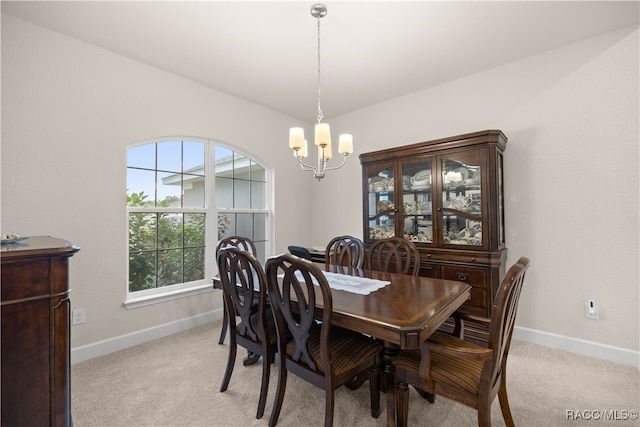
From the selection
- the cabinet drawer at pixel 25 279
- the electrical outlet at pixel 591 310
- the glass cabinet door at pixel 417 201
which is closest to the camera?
the cabinet drawer at pixel 25 279

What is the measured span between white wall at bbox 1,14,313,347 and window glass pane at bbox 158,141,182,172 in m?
0.16

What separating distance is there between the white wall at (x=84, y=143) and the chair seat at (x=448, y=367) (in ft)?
8.21

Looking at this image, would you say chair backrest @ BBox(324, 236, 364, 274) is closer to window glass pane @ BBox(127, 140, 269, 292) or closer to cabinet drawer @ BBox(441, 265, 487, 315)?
cabinet drawer @ BBox(441, 265, 487, 315)

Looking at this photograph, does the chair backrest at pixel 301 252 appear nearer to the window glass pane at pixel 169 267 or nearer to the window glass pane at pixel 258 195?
the window glass pane at pixel 258 195

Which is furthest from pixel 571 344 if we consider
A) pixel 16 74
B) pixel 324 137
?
pixel 16 74

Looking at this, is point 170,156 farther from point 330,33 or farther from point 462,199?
point 462,199

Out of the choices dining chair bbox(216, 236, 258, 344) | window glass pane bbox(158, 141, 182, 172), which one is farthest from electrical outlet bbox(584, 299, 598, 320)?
window glass pane bbox(158, 141, 182, 172)

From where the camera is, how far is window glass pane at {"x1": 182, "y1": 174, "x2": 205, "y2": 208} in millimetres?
3281

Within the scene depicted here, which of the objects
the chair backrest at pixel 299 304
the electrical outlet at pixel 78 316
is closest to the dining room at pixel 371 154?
the electrical outlet at pixel 78 316

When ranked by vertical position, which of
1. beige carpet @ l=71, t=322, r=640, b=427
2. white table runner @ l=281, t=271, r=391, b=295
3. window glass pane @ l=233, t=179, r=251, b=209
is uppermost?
window glass pane @ l=233, t=179, r=251, b=209

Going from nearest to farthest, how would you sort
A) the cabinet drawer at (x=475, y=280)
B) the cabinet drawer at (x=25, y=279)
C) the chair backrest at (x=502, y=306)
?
the cabinet drawer at (x=25, y=279) < the chair backrest at (x=502, y=306) < the cabinet drawer at (x=475, y=280)

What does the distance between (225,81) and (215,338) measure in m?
2.68

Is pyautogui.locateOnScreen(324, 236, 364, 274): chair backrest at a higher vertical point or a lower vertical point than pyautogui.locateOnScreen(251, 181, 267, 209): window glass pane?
lower

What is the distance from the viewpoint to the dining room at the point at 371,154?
7.11ft
